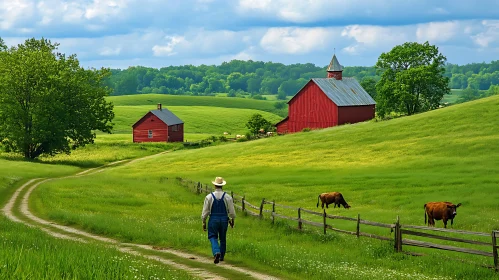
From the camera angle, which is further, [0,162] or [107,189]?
[0,162]

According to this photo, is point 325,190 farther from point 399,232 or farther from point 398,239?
point 399,232

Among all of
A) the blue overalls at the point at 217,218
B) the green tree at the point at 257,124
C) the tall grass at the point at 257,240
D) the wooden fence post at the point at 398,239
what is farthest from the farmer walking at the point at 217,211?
the green tree at the point at 257,124

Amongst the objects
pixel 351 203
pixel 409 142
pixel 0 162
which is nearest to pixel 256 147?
pixel 409 142

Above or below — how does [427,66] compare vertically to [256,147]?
above

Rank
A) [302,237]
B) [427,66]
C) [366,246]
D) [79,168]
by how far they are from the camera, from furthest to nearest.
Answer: [427,66] → [79,168] → [302,237] → [366,246]

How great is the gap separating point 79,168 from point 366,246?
60.6 meters

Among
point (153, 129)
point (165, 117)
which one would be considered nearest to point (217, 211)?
point (153, 129)

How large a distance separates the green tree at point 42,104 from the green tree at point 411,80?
46728 mm

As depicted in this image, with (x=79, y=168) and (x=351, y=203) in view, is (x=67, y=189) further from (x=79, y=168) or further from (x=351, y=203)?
(x=79, y=168)

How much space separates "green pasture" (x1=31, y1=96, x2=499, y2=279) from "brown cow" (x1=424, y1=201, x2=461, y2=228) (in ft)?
2.12

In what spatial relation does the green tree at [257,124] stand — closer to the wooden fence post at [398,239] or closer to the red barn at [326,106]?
the red barn at [326,106]

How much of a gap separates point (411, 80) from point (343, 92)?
1108cm

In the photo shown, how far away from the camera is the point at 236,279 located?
18.7 m

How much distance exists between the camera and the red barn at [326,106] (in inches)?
4272
